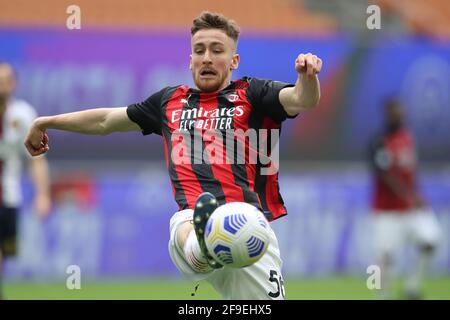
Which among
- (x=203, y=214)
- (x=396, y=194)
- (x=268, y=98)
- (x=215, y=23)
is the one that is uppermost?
(x=215, y=23)

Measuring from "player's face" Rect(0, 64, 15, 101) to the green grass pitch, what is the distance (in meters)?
2.31

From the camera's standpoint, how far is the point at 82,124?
619cm

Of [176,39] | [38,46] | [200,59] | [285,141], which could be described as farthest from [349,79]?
[200,59]

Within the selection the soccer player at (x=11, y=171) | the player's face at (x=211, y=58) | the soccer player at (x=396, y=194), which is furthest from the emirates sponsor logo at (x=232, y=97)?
the soccer player at (x=396, y=194)

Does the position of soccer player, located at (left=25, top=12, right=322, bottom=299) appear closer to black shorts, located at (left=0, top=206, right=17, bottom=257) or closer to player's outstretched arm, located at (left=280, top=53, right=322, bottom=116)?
player's outstretched arm, located at (left=280, top=53, right=322, bottom=116)

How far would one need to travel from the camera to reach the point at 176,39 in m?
13.7

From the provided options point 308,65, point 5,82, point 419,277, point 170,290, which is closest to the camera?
point 308,65

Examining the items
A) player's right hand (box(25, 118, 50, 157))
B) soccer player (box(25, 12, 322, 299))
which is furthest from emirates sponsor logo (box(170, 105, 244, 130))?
player's right hand (box(25, 118, 50, 157))

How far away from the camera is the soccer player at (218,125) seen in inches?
213

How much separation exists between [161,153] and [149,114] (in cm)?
737

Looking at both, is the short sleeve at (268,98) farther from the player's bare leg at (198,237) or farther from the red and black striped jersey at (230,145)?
the player's bare leg at (198,237)

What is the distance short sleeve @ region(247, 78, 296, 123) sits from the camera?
5590 millimetres

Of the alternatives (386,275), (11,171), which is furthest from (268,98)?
(386,275)

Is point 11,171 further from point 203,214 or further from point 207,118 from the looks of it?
point 203,214
